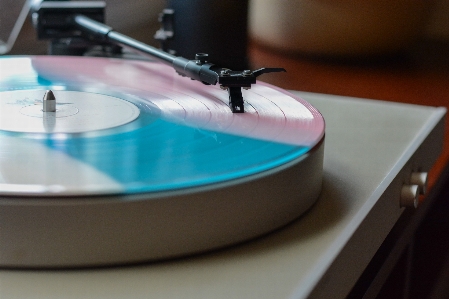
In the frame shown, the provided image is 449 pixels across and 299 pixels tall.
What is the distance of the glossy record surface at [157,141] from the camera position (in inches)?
15.0

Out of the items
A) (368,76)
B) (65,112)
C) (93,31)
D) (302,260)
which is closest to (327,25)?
(368,76)

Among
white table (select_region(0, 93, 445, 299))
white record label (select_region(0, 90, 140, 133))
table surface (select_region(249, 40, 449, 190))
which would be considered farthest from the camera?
table surface (select_region(249, 40, 449, 190))

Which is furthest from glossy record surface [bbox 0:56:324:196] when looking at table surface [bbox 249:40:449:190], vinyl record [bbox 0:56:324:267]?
table surface [bbox 249:40:449:190]

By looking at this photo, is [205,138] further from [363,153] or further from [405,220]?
[405,220]

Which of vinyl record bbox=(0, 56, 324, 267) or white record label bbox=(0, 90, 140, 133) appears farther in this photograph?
white record label bbox=(0, 90, 140, 133)

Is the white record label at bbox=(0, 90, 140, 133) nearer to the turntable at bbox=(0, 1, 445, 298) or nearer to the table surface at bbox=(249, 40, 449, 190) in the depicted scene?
the turntable at bbox=(0, 1, 445, 298)

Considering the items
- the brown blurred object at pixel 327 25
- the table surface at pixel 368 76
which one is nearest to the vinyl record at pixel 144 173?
the table surface at pixel 368 76

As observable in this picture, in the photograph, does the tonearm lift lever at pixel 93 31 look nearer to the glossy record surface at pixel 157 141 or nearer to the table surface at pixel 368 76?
the glossy record surface at pixel 157 141

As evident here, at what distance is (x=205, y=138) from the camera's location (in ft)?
1.59

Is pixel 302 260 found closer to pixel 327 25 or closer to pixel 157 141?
pixel 157 141

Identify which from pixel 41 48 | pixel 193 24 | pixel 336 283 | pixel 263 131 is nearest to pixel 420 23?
pixel 193 24

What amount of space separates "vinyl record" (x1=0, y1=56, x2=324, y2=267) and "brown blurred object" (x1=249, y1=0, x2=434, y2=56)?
1.99ft

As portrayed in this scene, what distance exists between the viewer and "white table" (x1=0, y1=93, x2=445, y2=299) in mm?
353

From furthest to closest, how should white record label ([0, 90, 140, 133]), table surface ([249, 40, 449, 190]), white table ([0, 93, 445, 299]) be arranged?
1. table surface ([249, 40, 449, 190])
2. white record label ([0, 90, 140, 133])
3. white table ([0, 93, 445, 299])
